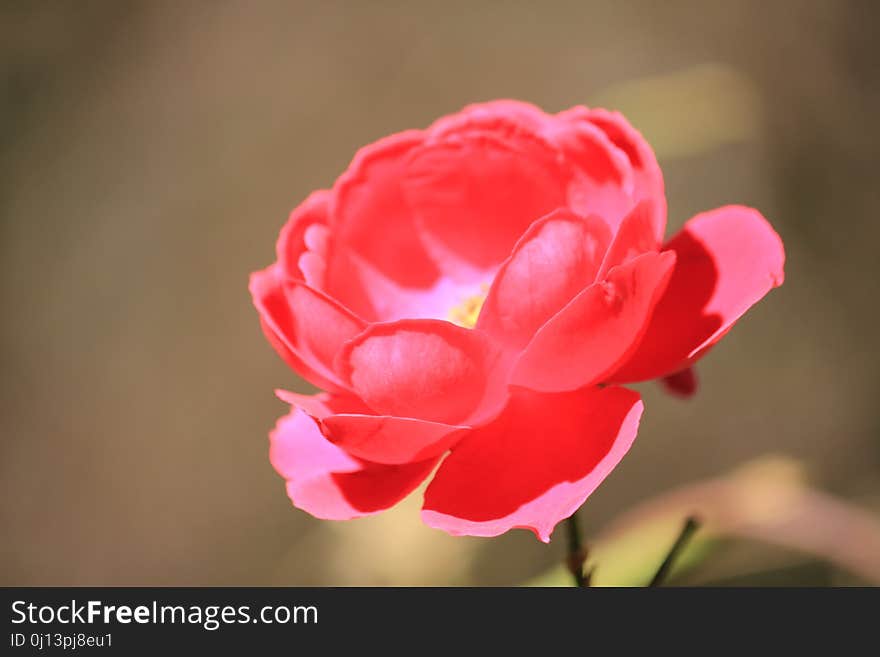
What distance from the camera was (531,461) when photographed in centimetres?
43

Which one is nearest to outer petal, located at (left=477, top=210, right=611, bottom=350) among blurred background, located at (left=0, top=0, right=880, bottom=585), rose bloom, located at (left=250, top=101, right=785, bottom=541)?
rose bloom, located at (left=250, top=101, right=785, bottom=541)

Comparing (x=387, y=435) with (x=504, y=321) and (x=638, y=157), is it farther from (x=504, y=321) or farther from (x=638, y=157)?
(x=638, y=157)

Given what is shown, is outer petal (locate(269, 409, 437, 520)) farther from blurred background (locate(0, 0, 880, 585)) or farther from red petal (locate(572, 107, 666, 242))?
blurred background (locate(0, 0, 880, 585))

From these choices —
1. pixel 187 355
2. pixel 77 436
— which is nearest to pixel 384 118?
pixel 187 355

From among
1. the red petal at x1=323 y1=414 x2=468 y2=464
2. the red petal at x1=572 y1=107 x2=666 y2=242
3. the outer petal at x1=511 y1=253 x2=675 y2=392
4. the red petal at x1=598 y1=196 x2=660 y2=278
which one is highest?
the red petal at x1=572 y1=107 x2=666 y2=242

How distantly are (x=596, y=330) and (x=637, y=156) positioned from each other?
0.38 feet

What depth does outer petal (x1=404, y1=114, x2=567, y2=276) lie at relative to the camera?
0.49 m

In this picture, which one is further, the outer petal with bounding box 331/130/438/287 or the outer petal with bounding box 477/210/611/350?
the outer petal with bounding box 331/130/438/287

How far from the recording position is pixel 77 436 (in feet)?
5.28

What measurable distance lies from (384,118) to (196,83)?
0.35 meters

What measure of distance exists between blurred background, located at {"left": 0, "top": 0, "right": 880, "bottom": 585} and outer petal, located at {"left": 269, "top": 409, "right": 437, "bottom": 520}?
841mm

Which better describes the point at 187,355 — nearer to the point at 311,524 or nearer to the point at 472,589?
A: the point at 311,524

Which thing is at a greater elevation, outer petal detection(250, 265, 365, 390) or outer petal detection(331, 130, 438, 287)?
outer petal detection(331, 130, 438, 287)

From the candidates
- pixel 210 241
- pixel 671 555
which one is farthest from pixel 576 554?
pixel 210 241
